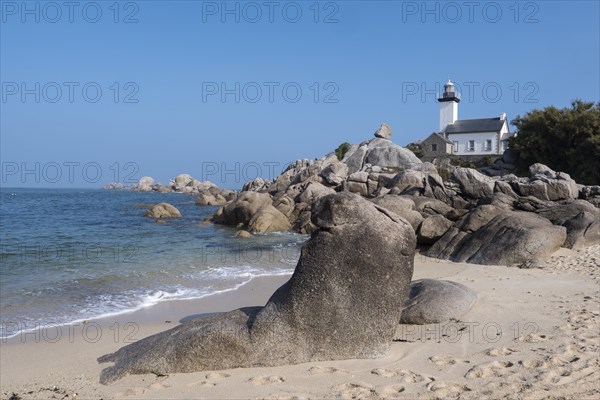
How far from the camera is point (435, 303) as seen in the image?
808 centimetres

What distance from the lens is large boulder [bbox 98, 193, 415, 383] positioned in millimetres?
6066

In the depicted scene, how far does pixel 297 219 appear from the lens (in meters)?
29.8

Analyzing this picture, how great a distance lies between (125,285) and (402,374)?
899 cm

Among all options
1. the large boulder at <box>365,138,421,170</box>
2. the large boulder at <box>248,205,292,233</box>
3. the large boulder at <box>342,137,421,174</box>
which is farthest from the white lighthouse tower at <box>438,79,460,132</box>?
the large boulder at <box>248,205,292,233</box>

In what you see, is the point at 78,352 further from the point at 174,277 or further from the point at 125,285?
the point at 174,277

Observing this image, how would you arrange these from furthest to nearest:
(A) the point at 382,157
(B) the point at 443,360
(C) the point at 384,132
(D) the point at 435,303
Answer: (C) the point at 384,132
(A) the point at 382,157
(D) the point at 435,303
(B) the point at 443,360

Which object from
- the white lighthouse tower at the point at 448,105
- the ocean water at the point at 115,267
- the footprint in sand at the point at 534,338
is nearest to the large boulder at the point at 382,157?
the white lighthouse tower at the point at 448,105

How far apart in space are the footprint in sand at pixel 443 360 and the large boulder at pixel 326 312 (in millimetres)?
573

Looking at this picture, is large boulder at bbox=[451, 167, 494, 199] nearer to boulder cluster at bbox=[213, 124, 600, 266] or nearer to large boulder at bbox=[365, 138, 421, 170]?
boulder cluster at bbox=[213, 124, 600, 266]

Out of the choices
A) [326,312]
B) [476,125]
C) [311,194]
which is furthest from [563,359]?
[476,125]

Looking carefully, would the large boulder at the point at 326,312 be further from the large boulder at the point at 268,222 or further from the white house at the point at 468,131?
the white house at the point at 468,131

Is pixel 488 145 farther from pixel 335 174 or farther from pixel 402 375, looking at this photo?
pixel 402 375

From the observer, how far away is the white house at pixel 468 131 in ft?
184

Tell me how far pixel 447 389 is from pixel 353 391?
3.14 ft
